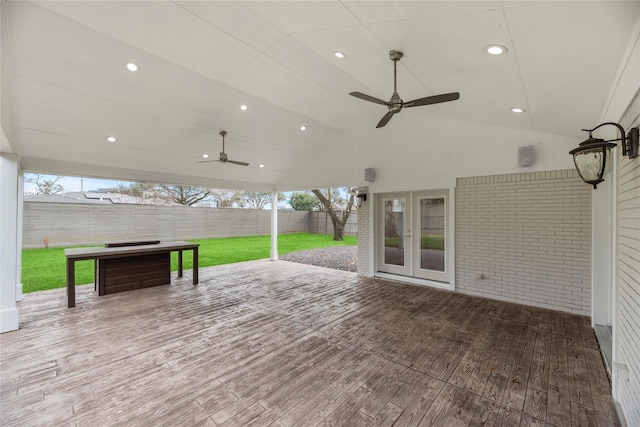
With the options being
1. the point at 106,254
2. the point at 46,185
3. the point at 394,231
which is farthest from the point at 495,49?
the point at 46,185

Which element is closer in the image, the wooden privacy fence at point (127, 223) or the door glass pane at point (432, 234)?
the door glass pane at point (432, 234)

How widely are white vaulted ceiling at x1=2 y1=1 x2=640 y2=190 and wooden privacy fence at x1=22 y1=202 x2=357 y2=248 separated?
19.1ft

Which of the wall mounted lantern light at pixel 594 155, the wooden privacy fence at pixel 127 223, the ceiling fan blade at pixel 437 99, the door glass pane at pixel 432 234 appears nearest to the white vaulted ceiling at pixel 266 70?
the ceiling fan blade at pixel 437 99

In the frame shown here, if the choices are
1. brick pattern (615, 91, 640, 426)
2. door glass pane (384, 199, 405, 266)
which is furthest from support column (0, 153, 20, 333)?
door glass pane (384, 199, 405, 266)

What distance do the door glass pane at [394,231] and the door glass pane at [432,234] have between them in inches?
18.7

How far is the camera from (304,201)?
19.2 meters

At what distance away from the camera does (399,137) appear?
6.00 metres

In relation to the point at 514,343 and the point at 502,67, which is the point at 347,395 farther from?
A: the point at 502,67

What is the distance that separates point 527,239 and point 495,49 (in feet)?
11.8

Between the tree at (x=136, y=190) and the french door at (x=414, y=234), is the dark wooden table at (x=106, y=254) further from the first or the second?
the tree at (x=136, y=190)

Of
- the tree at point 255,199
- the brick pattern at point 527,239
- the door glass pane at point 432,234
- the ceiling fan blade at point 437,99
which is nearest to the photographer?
the ceiling fan blade at point 437,99

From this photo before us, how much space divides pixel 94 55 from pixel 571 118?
18.7 feet

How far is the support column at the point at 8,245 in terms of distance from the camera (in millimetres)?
3525

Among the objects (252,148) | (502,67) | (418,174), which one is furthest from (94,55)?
(418,174)
